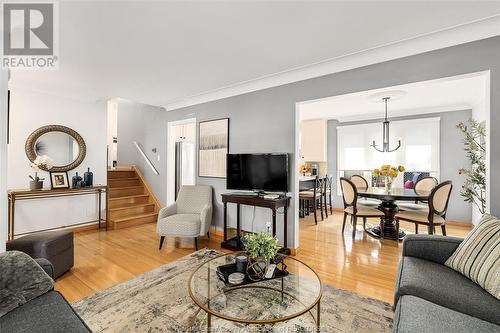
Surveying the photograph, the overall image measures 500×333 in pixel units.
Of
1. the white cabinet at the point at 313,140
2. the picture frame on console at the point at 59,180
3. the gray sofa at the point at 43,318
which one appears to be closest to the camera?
the gray sofa at the point at 43,318

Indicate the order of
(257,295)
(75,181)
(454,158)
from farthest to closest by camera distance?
(454,158) < (75,181) < (257,295)

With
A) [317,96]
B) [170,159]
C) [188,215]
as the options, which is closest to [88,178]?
[170,159]

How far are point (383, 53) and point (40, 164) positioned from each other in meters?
4.98

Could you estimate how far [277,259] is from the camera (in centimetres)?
200

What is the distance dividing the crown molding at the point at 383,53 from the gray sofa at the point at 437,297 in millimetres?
1821

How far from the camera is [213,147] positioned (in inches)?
166

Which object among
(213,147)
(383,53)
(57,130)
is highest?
(383,53)

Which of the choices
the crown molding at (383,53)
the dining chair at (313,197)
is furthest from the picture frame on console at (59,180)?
the dining chair at (313,197)

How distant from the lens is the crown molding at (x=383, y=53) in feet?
6.98

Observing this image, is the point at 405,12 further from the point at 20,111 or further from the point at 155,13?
the point at 20,111

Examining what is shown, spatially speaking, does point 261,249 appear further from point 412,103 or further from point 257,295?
point 412,103

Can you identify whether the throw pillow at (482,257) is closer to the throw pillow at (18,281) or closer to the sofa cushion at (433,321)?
the sofa cushion at (433,321)

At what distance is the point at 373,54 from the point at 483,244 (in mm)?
2027

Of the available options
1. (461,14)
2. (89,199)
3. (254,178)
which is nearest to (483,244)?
(461,14)
